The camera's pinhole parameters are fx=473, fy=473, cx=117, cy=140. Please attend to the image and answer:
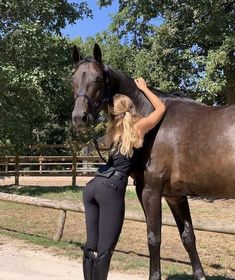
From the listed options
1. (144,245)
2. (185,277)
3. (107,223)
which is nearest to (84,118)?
(107,223)

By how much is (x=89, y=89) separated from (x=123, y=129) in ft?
1.67

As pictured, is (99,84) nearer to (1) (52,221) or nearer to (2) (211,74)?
(1) (52,221)

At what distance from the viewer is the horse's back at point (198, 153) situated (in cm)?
421

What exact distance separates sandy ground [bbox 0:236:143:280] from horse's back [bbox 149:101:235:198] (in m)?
1.76

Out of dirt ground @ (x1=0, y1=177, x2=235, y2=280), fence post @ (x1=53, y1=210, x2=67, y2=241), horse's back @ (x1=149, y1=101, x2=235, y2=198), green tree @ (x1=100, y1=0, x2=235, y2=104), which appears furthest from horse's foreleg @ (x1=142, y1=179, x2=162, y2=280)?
green tree @ (x1=100, y1=0, x2=235, y2=104)

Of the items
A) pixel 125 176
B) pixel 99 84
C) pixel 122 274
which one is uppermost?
pixel 99 84

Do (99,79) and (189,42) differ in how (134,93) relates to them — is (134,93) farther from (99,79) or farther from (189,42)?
(189,42)

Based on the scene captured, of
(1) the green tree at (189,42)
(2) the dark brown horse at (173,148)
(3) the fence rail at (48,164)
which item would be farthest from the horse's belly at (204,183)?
(3) the fence rail at (48,164)

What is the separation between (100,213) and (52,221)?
6261mm

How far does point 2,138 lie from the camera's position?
15016mm

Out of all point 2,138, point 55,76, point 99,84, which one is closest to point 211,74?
point 55,76

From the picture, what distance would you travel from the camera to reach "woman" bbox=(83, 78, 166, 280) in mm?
3801

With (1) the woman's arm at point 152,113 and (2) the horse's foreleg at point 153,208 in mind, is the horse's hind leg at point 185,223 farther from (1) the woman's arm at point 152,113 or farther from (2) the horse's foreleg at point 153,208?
(1) the woman's arm at point 152,113

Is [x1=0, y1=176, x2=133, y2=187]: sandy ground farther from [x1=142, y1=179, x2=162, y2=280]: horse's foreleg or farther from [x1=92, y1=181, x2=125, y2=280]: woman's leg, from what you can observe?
[x1=92, y1=181, x2=125, y2=280]: woman's leg
